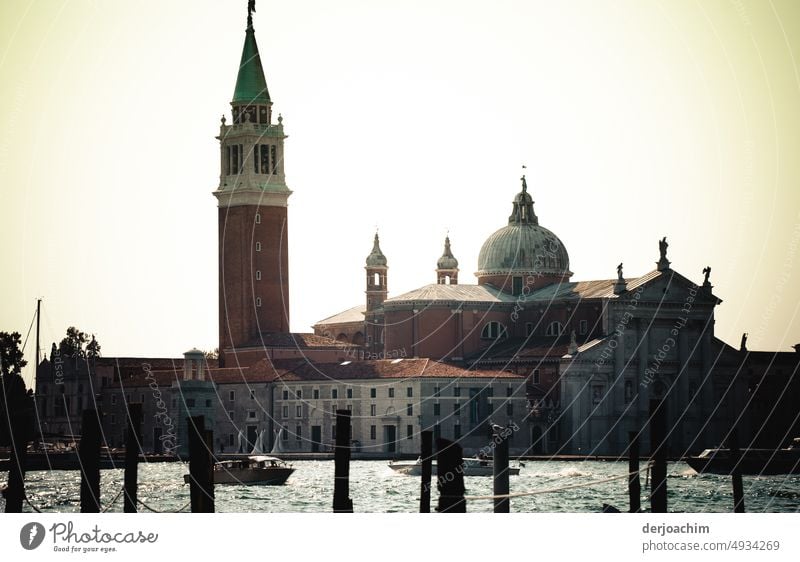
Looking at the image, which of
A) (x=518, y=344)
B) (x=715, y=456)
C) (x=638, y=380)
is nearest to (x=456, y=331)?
(x=518, y=344)

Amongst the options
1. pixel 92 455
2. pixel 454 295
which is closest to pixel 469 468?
pixel 454 295

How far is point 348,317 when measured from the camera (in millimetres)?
89812

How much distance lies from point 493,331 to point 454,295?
6.68ft

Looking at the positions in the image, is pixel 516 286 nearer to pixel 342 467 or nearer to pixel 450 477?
pixel 342 467

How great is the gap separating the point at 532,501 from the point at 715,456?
1322cm

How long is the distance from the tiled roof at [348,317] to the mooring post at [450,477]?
61146 mm

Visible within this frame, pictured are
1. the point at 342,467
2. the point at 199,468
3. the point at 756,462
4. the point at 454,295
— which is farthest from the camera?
the point at 454,295

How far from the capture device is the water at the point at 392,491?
4319 cm

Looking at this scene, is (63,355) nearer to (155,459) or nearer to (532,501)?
(155,459)

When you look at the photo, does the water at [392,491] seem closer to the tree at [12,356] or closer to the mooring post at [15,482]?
the tree at [12,356]

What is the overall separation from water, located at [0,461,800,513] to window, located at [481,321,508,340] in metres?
14.7

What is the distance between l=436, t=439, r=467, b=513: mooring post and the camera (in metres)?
26.6

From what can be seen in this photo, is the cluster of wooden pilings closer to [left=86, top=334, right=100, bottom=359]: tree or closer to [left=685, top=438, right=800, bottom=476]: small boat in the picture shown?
[left=685, top=438, right=800, bottom=476]: small boat

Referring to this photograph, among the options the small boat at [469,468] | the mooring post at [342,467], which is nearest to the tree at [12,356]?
the small boat at [469,468]
